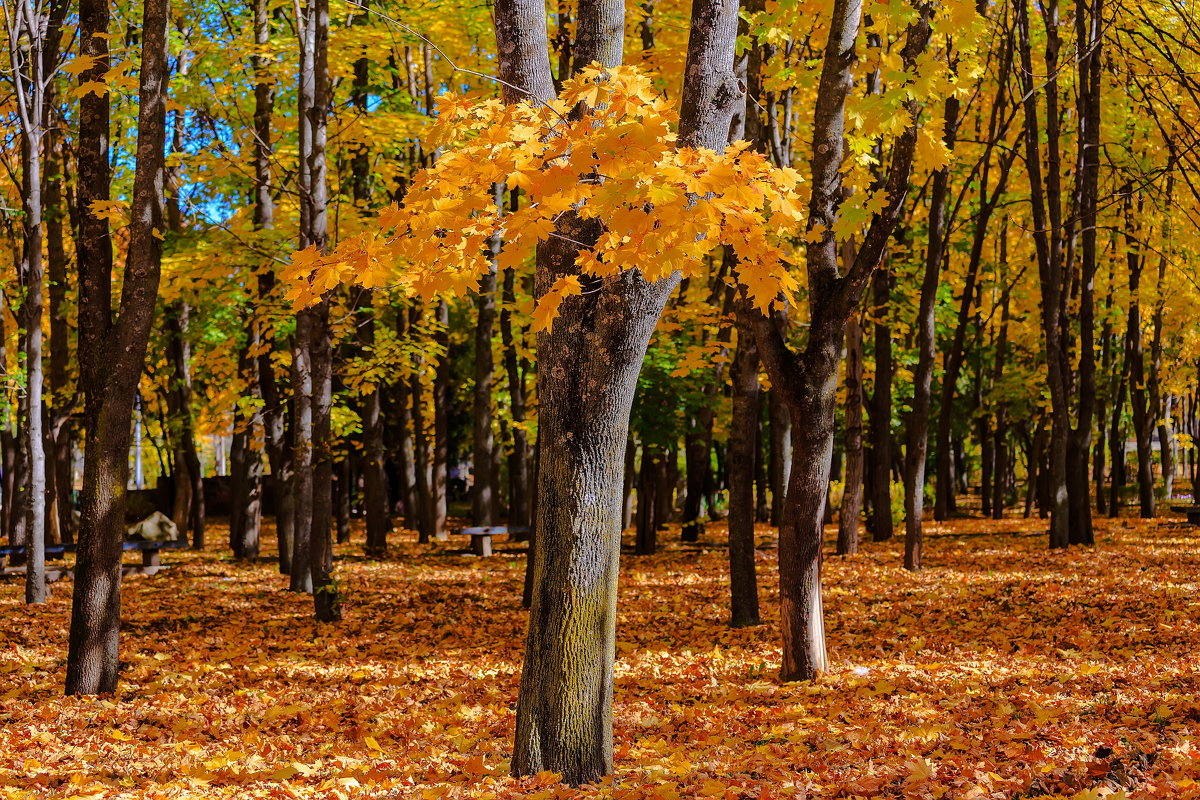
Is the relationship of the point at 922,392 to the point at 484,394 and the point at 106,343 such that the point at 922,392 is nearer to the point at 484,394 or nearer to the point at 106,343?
the point at 484,394

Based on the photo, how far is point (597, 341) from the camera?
13.9ft

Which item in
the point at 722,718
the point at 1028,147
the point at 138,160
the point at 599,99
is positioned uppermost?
the point at 1028,147

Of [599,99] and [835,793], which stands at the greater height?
[599,99]

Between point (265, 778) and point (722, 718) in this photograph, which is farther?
point (722, 718)

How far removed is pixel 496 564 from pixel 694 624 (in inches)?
222

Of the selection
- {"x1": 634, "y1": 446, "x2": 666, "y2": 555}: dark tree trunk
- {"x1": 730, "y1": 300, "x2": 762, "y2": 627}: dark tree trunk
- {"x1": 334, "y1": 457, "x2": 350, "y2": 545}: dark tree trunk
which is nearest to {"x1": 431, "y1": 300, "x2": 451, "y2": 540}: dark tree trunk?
{"x1": 334, "y1": 457, "x2": 350, "y2": 545}: dark tree trunk

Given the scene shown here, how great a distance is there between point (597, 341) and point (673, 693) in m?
3.46

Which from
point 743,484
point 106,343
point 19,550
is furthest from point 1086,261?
point 19,550

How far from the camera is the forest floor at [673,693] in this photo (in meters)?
4.38

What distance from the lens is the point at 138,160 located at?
6273mm

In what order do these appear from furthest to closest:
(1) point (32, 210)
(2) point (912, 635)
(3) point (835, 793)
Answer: (1) point (32, 210) < (2) point (912, 635) < (3) point (835, 793)

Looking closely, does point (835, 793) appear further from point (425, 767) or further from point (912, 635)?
point (912, 635)

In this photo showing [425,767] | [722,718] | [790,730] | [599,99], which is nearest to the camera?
[599,99]

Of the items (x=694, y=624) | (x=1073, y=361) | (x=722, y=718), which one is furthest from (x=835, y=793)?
(x=1073, y=361)
